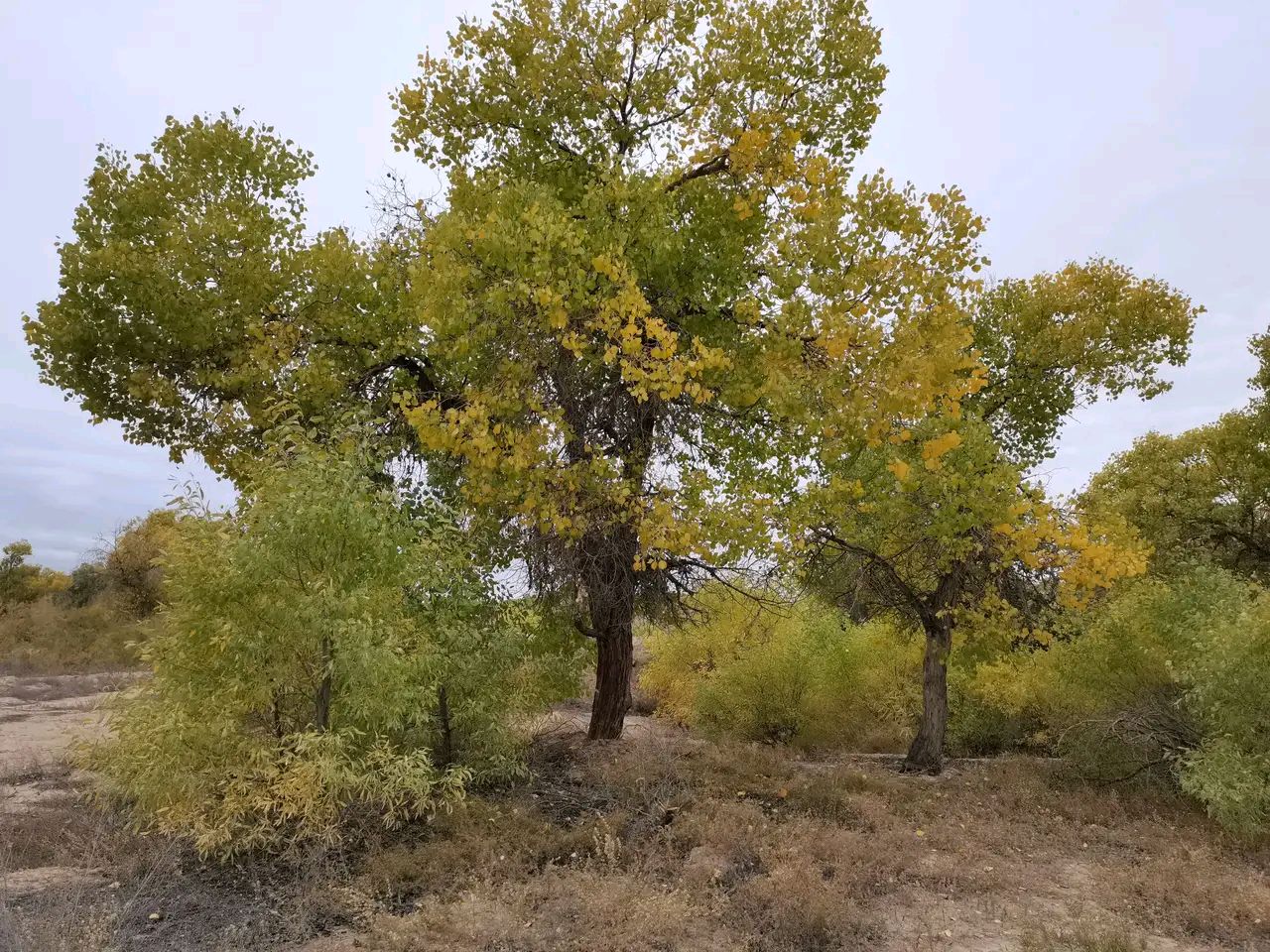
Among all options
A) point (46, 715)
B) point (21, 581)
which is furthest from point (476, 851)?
point (21, 581)

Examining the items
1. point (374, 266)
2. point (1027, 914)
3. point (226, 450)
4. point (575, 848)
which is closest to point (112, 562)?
point (226, 450)

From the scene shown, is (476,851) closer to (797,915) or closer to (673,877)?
(673,877)

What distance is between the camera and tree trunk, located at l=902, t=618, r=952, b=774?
1202cm

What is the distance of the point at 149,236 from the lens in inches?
396

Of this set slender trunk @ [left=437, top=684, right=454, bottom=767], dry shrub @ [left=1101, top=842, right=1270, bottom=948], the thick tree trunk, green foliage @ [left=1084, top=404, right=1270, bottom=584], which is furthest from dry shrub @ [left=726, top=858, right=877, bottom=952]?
green foliage @ [left=1084, top=404, right=1270, bottom=584]

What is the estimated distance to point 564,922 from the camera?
17.9 ft

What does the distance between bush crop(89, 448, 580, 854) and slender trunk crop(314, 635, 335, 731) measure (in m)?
0.01

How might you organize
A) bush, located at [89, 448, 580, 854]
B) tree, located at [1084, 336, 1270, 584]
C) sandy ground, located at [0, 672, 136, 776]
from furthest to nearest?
tree, located at [1084, 336, 1270, 584] < sandy ground, located at [0, 672, 136, 776] < bush, located at [89, 448, 580, 854]

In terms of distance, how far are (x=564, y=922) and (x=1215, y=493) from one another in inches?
754

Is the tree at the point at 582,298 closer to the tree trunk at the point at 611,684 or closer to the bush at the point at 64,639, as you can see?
the tree trunk at the point at 611,684

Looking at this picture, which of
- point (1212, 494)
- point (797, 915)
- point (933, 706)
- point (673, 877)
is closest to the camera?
point (797, 915)

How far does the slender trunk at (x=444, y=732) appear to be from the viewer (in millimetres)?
8453

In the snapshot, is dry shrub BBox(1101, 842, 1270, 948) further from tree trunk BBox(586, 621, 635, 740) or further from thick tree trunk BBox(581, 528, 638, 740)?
tree trunk BBox(586, 621, 635, 740)

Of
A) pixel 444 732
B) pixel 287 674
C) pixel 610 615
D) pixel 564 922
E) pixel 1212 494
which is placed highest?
pixel 1212 494
